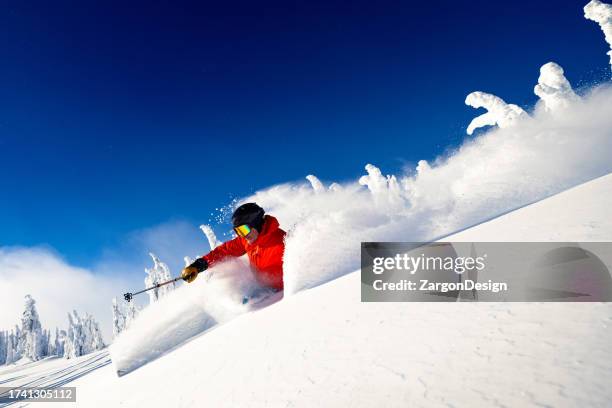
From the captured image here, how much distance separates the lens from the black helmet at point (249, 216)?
230 inches

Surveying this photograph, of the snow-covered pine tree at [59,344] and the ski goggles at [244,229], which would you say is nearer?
the ski goggles at [244,229]

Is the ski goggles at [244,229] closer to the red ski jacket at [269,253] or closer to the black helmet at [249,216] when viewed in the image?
the black helmet at [249,216]

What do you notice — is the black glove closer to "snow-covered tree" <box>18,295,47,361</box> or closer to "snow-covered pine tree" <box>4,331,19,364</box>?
"snow-covered tree" <box>18,295,47,361</box>

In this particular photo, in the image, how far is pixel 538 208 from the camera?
5.25m

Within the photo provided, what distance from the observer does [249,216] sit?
19.3 ft

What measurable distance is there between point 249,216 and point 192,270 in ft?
5.74

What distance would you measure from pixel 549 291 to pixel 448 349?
1129mm

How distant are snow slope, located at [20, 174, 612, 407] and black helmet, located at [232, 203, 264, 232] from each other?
7.98 ft

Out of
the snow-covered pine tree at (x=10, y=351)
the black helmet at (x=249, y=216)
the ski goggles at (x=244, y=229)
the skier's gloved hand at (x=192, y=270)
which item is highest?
the black helmet at (x=249, y=216)

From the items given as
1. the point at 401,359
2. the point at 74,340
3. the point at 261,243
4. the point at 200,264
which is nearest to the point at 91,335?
the point at 74,340

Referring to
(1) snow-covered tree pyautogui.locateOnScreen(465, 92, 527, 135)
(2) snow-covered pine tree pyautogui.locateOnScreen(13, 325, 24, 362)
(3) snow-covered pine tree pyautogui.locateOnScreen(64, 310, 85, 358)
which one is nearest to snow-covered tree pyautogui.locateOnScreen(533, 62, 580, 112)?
(1) snow-covered tree pyautogui.locateOnScreen(465, 92, 527, 135)

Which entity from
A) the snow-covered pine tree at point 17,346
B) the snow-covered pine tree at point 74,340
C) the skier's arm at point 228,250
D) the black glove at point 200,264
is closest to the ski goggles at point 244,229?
the skier's arm at point 228,250

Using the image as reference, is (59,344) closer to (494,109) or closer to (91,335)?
(91,335)

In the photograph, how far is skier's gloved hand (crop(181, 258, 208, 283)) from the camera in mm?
6297
